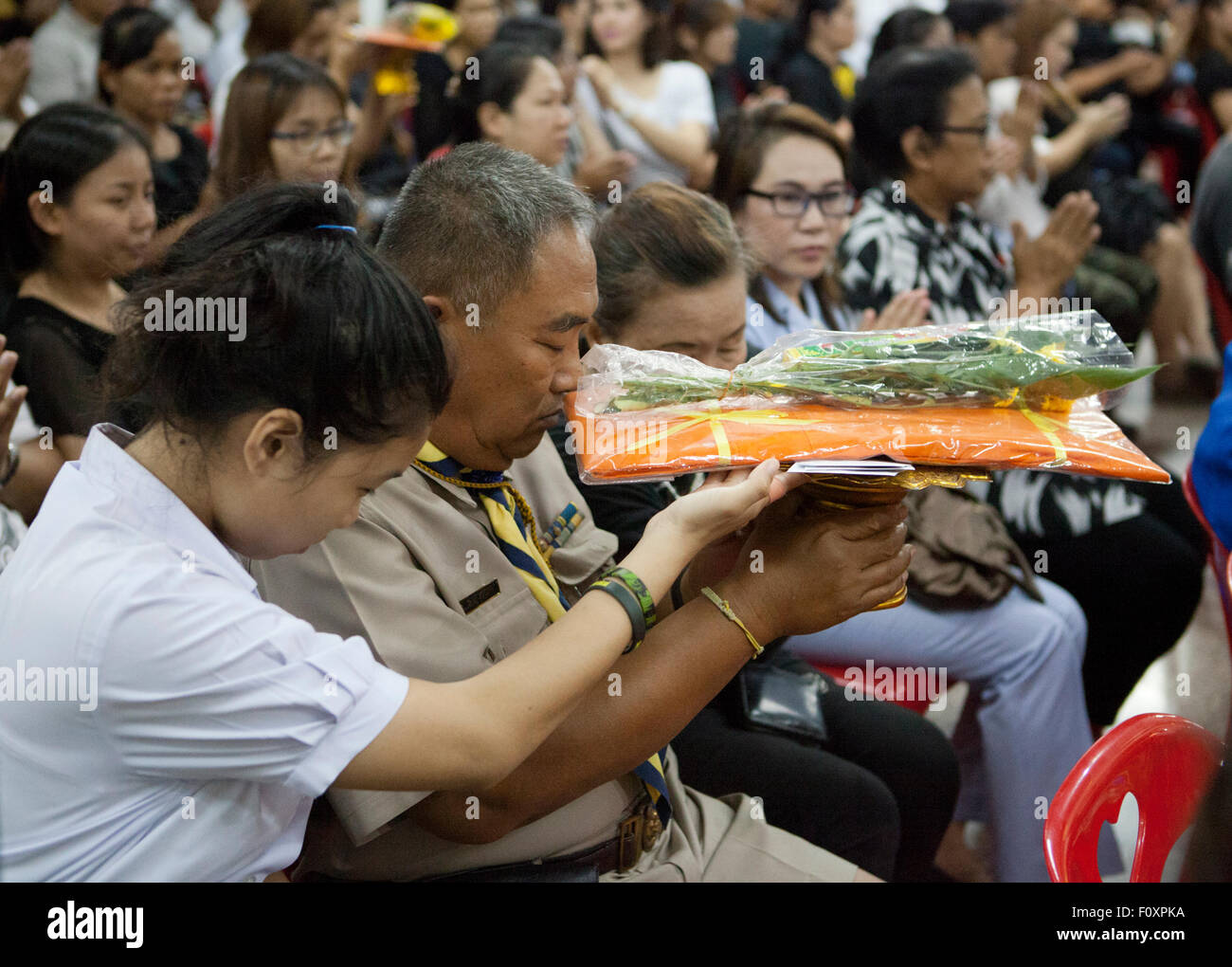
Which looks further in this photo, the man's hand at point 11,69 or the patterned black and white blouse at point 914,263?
the man's hand at point 11,69

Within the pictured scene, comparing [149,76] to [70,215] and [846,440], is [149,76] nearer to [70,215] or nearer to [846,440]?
[70,215]

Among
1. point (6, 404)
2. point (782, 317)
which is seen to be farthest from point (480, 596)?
point (782, 317)

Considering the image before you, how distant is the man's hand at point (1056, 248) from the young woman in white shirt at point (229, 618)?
208cm

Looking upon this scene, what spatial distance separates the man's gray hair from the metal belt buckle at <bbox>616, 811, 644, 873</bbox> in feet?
2.11

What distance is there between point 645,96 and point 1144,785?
4104mm

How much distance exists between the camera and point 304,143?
347cm

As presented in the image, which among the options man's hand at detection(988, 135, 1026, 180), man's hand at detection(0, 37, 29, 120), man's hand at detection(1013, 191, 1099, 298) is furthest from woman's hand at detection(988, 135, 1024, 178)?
man's hand at detection(0, 37, 29, 120)

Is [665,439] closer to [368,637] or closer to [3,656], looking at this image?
[368,637]

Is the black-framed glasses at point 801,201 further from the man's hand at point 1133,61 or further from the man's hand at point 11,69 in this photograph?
the man's hand at point 1133,61

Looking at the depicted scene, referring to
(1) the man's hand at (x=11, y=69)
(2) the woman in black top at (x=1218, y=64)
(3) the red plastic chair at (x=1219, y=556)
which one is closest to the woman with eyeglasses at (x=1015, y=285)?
(3) the red plastic chair at (x=1219, y=556)

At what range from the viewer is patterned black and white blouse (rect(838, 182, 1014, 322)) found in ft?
9.67

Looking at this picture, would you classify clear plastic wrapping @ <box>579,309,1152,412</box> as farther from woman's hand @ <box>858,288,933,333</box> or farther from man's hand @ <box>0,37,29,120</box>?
man's hand @ <box>0,37,29,120</box>

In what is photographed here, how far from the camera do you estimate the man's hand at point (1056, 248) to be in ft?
9.33
